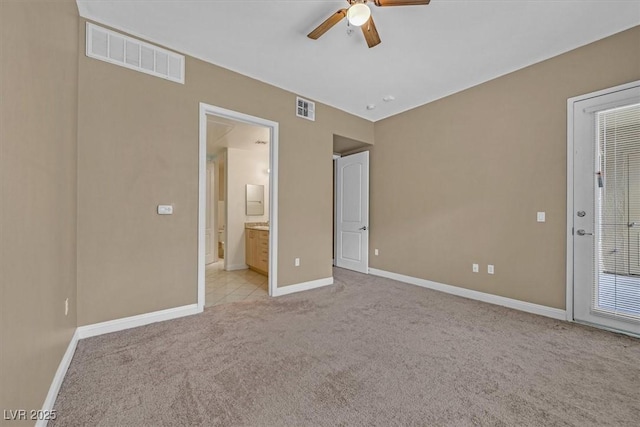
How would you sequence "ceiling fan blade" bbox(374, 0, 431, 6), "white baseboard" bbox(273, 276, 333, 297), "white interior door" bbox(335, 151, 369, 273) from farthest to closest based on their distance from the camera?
"white interior door" bbox(335, 151, 369, 273), "white baseboard" bbox(273, 276, 333, 297), "ceiling fan blade" bbox(374, 0, 431, 6)

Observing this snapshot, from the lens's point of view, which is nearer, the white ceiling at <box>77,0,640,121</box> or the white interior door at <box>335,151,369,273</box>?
the white ceiling at <box>77,0,640,121</box>

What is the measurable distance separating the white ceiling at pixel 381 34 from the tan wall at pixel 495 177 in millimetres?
283

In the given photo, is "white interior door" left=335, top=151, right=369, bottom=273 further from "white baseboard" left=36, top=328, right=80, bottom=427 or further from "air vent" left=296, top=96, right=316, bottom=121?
"white baseboard" left=36, top=328, right=80, bottom=427

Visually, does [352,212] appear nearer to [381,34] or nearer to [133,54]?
[381,34]

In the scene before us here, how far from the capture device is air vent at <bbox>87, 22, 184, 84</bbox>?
7.95 ft

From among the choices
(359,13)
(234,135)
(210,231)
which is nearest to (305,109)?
(234,135)

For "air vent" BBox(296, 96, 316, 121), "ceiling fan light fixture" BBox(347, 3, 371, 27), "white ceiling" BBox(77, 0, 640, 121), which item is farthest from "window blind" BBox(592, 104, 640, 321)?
"air vent" BBox(296, 96, 316, 121)

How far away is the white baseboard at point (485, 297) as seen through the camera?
9.61 feet

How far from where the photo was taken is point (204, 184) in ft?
9.94

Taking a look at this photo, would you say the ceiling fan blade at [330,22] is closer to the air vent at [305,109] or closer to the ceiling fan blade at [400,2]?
the ceiling fan blade at [400,2]

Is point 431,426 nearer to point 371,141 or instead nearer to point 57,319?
point 57,319

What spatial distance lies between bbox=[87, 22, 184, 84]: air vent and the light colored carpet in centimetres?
256

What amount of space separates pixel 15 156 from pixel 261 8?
6.81 feet

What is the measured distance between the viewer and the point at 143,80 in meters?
2.66
